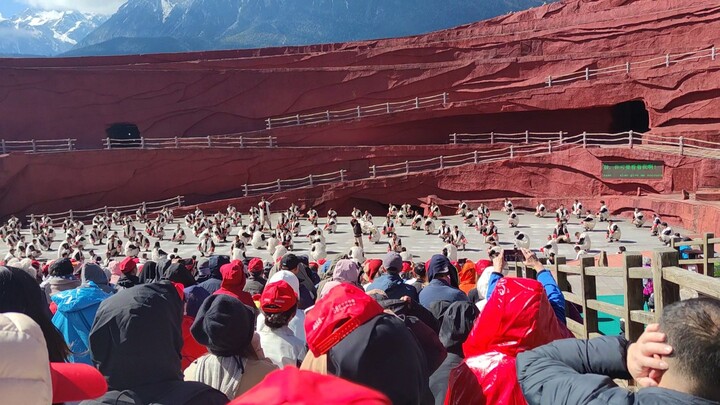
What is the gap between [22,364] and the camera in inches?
58.6

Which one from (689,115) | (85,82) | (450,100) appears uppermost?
(85,82)

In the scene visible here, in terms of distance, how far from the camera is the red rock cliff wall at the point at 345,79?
27.5 metres

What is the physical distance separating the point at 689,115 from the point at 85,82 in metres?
27.5

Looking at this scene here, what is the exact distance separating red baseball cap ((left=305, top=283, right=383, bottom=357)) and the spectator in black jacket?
24.6 inches

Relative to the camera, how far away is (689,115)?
23344mm

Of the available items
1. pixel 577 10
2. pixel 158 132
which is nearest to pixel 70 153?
pixel 158 132

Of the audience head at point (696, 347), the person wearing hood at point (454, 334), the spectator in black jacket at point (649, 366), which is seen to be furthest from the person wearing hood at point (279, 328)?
the audience head at point (696, 347)

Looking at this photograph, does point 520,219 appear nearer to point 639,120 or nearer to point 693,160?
point 693,160

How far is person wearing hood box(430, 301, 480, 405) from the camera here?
3.05 metres

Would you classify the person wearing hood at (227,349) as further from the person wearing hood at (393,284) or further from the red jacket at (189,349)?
the person wearing hood at (393,284)

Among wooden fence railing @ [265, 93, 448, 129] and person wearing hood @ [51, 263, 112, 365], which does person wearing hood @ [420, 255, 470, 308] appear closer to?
person wearing hood @ [51, 263, 112, 365]

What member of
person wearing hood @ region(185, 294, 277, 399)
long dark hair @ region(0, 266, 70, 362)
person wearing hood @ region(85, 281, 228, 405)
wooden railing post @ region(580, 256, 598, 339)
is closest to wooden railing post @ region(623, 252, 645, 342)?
wooden railing post @ region(580, 256, 598, 339)

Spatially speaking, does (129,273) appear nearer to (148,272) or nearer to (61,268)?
(148,272)

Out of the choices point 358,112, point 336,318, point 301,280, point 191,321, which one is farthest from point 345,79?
point 336,318
